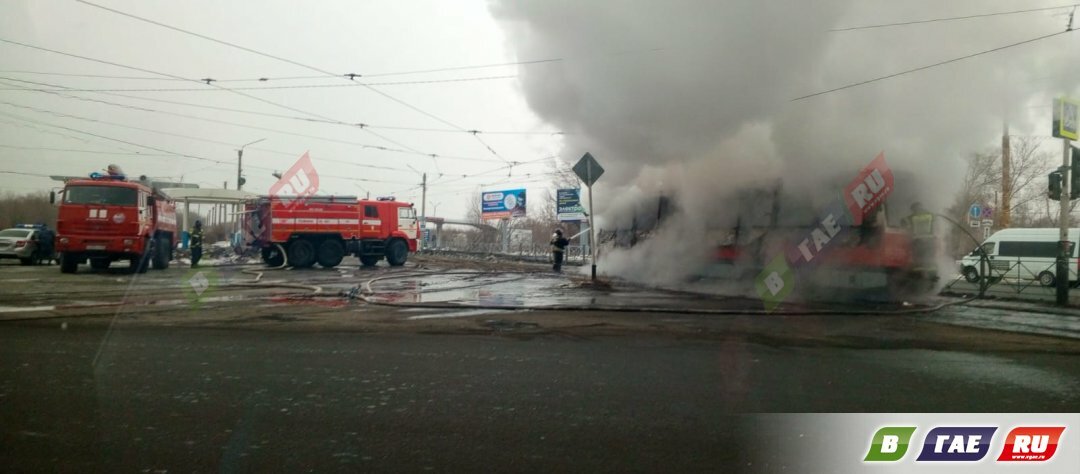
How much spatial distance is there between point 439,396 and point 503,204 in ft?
157

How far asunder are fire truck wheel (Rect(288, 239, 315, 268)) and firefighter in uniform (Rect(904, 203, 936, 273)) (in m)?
17.7

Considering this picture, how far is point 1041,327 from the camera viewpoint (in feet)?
28.1

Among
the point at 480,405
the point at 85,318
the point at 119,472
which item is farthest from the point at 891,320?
the point at 85,318

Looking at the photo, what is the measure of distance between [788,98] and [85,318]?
37.7 feet

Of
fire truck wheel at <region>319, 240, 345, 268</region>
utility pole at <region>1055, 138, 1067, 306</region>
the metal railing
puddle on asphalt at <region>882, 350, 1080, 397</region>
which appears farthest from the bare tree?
fire truck wheel at <region>319, 240, 345, 268</region>

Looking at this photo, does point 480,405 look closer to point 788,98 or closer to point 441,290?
point 441,290

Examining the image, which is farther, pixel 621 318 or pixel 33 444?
pixel 621 318

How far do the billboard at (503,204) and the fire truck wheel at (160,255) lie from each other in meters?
32.5

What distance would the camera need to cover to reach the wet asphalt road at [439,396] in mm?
3434

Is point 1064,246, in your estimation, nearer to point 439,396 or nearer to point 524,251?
point 439,396

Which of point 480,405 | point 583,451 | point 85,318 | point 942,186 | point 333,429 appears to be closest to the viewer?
point 583,451

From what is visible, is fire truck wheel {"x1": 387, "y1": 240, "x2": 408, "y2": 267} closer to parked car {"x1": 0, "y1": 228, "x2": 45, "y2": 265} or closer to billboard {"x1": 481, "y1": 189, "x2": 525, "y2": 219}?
parked car {"x1": 0, "y1": 228, "x2": 45, "y2": 265}

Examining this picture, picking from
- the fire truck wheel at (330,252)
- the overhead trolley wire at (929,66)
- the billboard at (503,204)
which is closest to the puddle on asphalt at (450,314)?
the overhead trolley wire at (929,66)

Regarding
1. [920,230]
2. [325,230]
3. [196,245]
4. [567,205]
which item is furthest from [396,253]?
[567,205]
